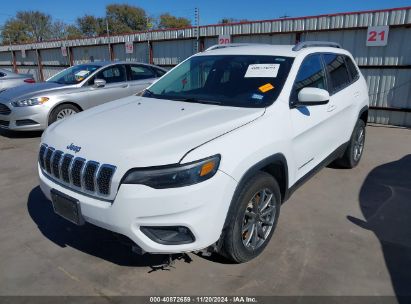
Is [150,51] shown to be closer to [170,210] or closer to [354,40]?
[354,40]

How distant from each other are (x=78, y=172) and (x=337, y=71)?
3469mm

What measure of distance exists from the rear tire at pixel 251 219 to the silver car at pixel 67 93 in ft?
17.4

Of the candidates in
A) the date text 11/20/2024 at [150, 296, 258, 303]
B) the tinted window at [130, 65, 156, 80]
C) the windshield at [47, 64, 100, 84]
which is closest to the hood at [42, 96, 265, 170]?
the date text 11/20/2024 at [150, 296, 258, 303]

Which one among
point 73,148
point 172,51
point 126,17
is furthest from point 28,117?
point 126,17

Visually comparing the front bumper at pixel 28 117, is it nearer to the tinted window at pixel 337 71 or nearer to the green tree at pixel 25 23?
the tinted window at pixel 337 71

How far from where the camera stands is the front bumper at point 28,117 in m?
7.12

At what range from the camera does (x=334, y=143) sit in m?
4.39

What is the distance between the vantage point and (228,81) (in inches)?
145

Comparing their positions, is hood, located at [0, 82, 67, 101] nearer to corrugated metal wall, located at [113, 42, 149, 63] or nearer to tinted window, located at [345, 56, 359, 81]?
tinted window, located at [345, 56, 359, 81]

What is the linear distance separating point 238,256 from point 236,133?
100 centimetres

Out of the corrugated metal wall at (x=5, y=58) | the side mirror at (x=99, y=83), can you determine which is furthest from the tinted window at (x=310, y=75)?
the corrugated metal wall at (x=5, y=58)

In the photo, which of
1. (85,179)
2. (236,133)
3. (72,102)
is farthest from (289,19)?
(85,179)

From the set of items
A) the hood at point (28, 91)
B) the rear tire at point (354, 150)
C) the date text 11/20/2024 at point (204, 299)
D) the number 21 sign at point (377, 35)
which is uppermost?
the number 21 sign at point (377, 35)

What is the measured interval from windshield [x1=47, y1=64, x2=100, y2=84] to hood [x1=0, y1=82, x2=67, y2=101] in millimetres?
313
